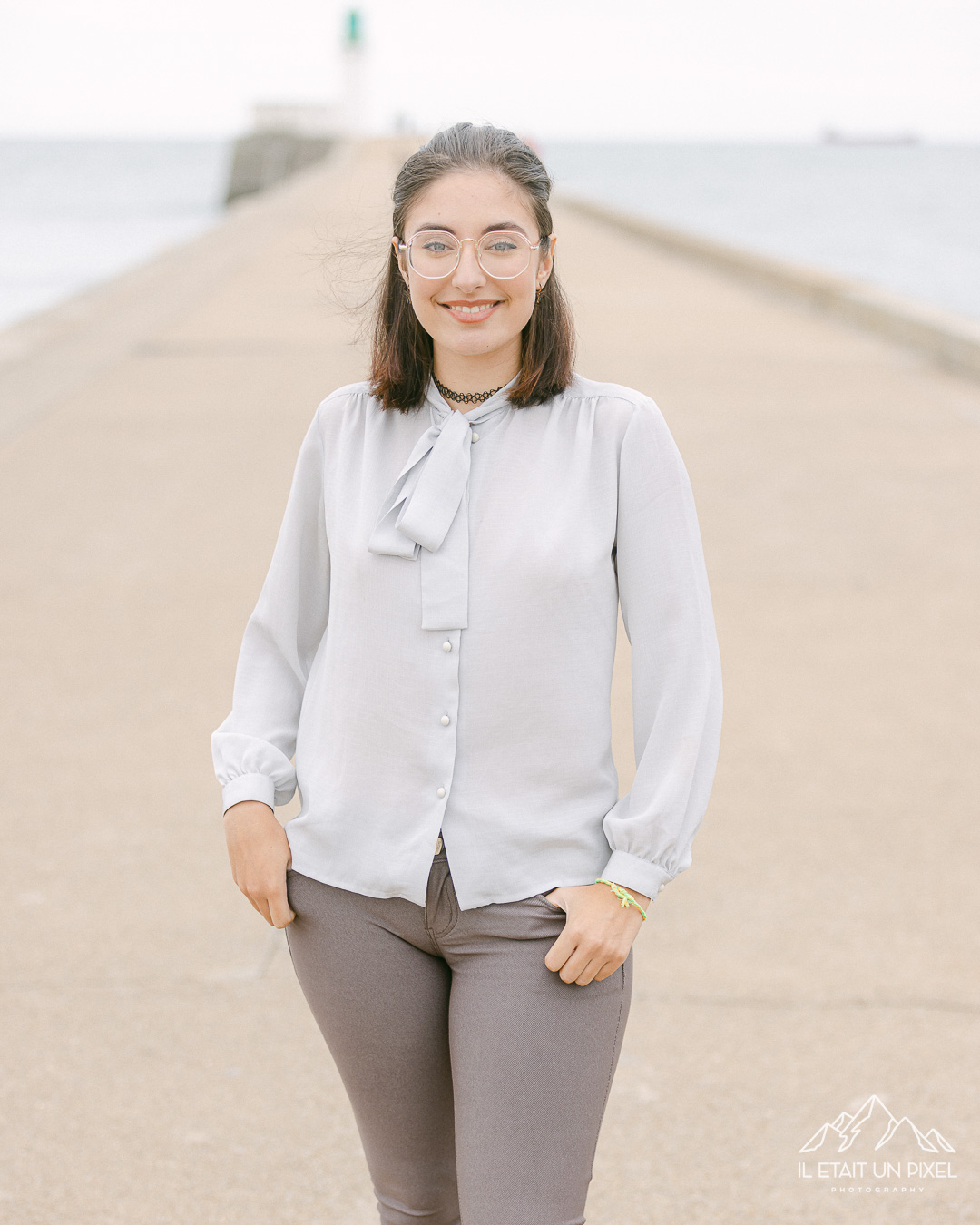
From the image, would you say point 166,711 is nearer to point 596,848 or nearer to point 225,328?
point 596,848

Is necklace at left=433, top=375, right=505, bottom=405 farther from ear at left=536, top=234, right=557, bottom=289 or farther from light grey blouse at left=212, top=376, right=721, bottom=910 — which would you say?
ear at left=536, top=234, right=557, bottom=289

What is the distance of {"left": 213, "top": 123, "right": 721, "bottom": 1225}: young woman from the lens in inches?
63.2

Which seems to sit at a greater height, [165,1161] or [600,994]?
[600,994]

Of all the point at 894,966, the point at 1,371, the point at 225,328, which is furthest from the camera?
the point at 225,328

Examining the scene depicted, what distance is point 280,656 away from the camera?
Answer: 6.05 ft

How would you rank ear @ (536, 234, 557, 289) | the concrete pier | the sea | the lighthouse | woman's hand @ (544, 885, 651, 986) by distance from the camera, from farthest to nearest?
the lighthouse < the sea < the concrete pier < ear @ (536, 234, 557, 289) < woman's hand @ (544, 885, 651, 986)

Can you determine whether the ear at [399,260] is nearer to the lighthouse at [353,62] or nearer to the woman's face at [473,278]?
the woman's face at [473,278]

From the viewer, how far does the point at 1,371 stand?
34.6ft

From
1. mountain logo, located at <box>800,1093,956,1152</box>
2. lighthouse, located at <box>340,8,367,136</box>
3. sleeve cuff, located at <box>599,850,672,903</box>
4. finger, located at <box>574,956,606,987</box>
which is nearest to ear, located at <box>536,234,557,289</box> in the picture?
sleeve cuff, located at <box>599,850,672,903</box>

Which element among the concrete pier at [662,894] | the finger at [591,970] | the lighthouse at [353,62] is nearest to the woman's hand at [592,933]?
the finger at [591,970]

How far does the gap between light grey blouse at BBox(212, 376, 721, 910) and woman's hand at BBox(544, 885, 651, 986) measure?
3 centimetres

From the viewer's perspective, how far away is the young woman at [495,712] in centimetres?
161

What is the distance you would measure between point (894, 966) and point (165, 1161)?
1.63 meters

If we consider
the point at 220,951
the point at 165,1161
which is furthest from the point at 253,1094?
the point at 220,951
